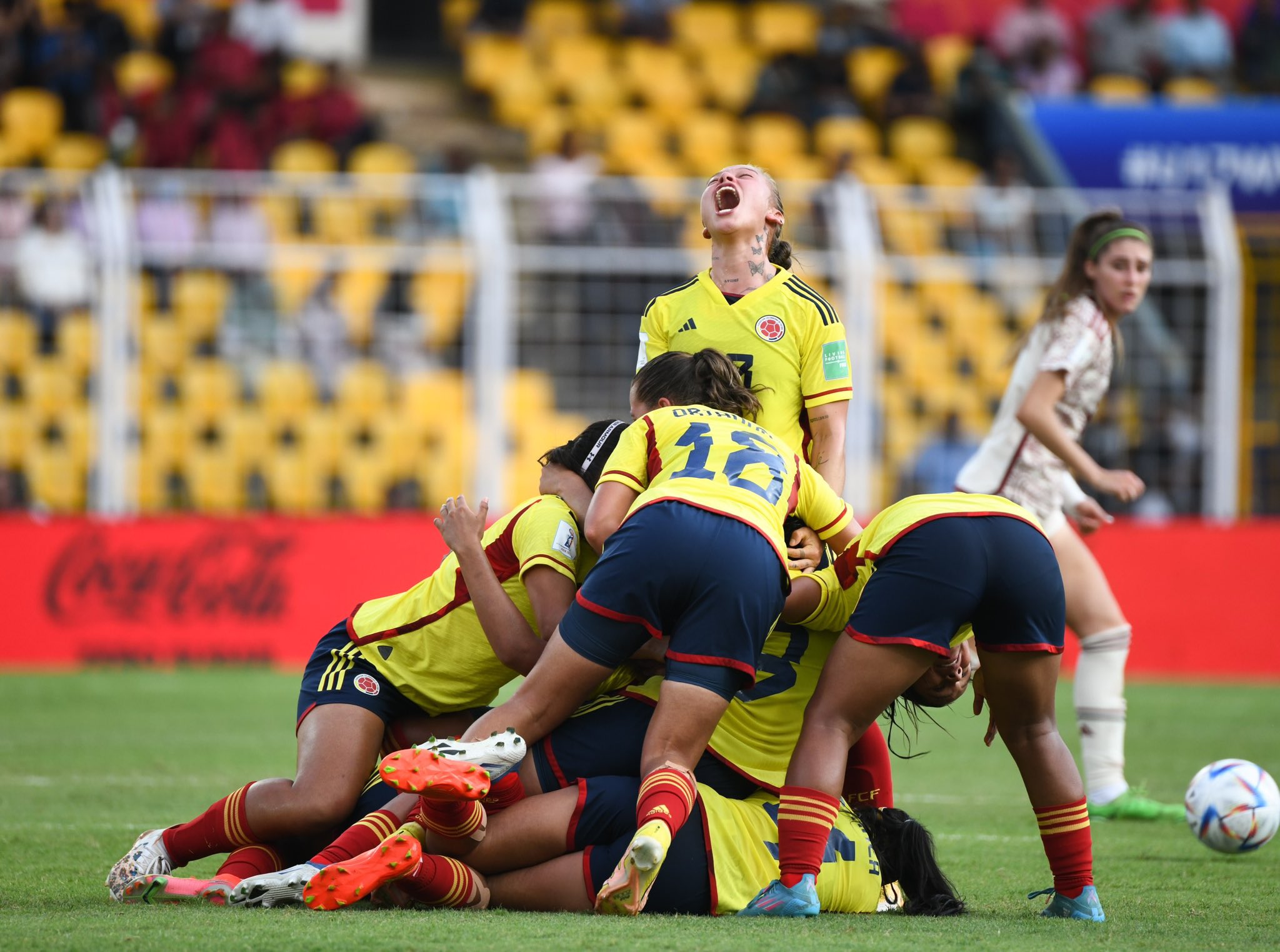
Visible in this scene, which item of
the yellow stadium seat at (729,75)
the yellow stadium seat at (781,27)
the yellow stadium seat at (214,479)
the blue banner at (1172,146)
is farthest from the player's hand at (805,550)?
the yellow stadium seat at (781,27)

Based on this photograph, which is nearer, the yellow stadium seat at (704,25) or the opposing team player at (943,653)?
the opposing team player at (943,653)

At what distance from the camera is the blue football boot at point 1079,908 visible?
3.99 meters

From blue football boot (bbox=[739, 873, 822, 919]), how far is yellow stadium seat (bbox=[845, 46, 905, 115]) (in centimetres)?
1299

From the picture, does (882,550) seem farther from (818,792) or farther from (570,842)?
(570,842)

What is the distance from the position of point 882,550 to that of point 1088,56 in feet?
46.2

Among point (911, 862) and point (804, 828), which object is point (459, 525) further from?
point (911, 862)

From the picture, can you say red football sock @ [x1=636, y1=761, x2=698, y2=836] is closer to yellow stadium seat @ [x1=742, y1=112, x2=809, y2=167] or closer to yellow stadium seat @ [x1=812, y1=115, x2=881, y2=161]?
yellow stadium seat @ [x1=742, y1=112, x2=809, y2=167]

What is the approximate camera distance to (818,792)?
385cm

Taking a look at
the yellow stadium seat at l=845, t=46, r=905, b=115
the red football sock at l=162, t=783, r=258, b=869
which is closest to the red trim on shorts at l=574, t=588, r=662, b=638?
the red football sock at l=162, t=783, r=258, b=869

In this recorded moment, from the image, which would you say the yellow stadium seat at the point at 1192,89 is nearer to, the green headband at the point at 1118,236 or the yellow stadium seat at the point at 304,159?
the yellow stadium seat at the point at 304,159

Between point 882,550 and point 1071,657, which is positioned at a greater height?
point 882,550

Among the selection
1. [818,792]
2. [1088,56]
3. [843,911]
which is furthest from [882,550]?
[1088,56]

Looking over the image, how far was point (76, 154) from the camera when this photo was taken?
13.9 meters

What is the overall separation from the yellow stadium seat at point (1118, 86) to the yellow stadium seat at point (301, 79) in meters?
7.37
